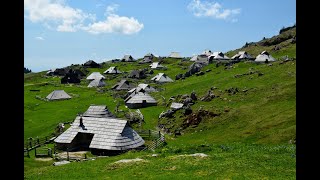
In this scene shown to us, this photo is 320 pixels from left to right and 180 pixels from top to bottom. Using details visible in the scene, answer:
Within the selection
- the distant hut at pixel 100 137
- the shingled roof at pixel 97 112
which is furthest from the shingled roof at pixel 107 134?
the shingled roof at pixel 97 112

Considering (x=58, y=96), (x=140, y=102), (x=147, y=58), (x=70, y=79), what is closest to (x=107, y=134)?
(x=140, y=102)

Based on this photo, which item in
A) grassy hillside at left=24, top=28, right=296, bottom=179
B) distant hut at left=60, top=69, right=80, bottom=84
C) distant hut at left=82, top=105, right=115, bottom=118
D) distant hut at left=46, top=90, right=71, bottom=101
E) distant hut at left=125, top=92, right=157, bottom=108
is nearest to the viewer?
grassy hillside at left=24, top=28, right=296, bottom=179

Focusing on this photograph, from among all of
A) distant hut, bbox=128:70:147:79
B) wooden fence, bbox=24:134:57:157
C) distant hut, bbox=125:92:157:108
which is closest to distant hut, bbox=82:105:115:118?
wooden fence, bbox=24:134:57:157

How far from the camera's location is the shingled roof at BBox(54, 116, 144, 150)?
46.9 metres

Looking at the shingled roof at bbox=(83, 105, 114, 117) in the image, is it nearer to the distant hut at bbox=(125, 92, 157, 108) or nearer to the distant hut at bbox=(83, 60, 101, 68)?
the distant hut at bbox=(125, 92, 157, 108)

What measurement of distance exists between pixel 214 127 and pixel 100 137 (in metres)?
17.2

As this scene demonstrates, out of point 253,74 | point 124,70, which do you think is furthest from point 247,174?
point 124,70

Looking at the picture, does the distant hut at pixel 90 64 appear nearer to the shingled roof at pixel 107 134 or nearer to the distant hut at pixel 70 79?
the distant hut at pixel 70 79

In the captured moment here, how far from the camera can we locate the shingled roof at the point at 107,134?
46.9m

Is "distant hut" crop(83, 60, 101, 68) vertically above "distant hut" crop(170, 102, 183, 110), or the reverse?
"distant hut" crop(83, 60, 101, 68)

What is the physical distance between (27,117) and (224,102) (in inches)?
1519

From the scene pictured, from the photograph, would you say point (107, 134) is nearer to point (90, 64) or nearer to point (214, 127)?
point (214, 127)
